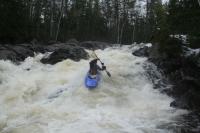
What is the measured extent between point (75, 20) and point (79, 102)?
33.4 m

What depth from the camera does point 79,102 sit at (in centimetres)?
1057

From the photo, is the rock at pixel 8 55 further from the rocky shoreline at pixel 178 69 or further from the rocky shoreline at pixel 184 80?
the rocky shoreline at pixel 184 80

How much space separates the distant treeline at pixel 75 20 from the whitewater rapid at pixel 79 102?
10641 millimetres

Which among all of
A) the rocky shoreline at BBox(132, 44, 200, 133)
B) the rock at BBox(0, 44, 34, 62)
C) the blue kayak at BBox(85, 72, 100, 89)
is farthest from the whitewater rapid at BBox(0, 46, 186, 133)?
the rock at BBox(0, 44, 34, 62)

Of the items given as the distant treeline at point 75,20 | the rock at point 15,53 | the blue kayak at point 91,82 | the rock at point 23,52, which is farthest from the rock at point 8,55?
the blue kayak at point 91,82

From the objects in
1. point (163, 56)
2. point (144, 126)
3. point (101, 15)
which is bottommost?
point (144, 126)

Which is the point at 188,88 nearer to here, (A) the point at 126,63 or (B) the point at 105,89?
(B) the point at 105,89

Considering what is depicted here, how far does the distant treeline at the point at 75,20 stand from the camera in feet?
83.8

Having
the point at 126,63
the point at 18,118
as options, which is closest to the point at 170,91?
the point at 126,63

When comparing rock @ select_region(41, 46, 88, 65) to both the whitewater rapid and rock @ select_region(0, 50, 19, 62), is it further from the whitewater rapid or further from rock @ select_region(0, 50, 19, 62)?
rock @ select_region(0, 50, 19, 62)

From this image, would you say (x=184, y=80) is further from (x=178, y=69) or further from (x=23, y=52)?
(x=23, y=52)

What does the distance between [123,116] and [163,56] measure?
6.40 meters

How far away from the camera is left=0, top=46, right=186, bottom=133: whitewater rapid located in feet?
28.1

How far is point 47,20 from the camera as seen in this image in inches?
1628
